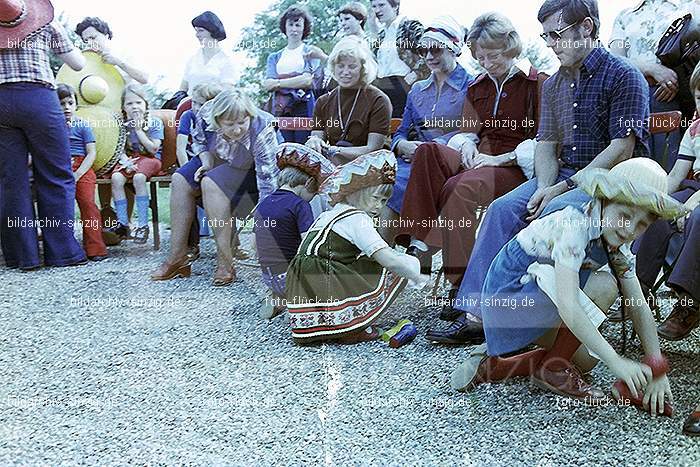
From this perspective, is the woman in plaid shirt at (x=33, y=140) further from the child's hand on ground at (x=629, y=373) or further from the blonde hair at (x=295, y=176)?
the child's hand on ground at (x=629, y=373)

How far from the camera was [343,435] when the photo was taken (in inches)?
88.6

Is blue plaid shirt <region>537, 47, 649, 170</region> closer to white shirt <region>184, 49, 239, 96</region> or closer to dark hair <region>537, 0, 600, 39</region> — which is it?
dark hair <region>537, 0, 600, 39</region>

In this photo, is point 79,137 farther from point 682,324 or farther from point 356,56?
point 682,324

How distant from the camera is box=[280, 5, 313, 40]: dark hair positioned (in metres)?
5.46

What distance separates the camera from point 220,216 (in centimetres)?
448

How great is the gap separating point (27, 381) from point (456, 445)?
168cm

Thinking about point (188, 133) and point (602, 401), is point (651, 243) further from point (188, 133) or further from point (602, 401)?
point (188, 133)

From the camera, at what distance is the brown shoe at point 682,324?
9.27ft

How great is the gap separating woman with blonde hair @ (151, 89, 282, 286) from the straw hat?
1.32 metres

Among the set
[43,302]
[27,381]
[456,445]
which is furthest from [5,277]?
[456,445]

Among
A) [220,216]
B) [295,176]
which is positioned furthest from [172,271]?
[295,176]

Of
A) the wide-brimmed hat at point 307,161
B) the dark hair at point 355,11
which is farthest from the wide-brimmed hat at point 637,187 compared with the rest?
the dark hair at point 355,11

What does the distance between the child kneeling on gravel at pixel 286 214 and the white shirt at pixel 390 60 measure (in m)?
1.26

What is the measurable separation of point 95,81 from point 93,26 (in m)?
0.50
